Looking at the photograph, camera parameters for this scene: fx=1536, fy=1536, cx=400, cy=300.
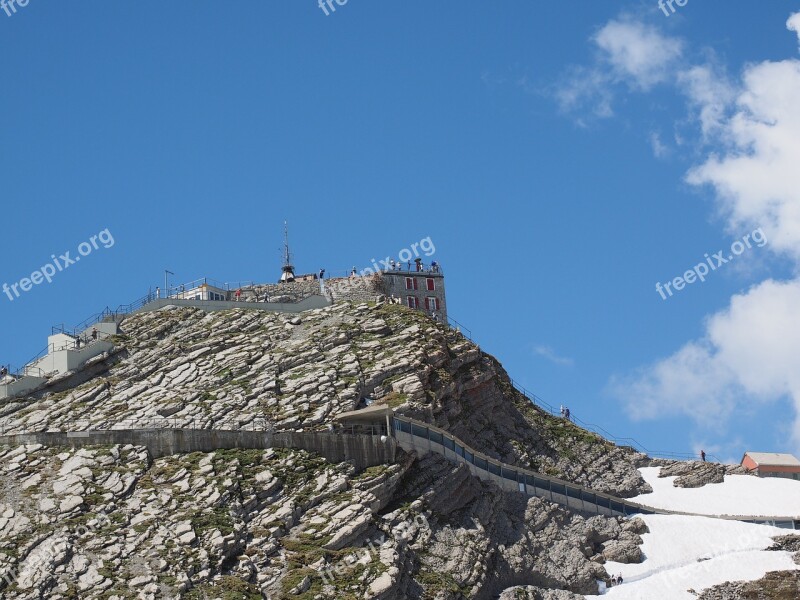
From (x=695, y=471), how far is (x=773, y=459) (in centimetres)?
1017

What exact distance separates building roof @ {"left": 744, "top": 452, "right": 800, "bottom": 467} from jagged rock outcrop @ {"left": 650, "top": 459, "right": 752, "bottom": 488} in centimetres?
307

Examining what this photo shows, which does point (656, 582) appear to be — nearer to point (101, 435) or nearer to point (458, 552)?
point (458, 552)

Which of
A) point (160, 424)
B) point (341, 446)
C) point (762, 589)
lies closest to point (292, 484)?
point (341, 446)

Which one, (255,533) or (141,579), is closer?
(141,579)

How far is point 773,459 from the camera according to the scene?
141m

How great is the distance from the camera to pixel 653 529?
120062 mm

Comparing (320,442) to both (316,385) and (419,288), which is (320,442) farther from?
(419,288)

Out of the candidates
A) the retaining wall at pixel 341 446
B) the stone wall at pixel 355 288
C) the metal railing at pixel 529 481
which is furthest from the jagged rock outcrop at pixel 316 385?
the stone wall at pixel 355 288

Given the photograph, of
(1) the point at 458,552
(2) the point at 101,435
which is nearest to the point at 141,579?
(2) the point at 101,435

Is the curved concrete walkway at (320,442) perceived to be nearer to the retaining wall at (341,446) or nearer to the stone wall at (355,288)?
the retaining wall at (341,446)

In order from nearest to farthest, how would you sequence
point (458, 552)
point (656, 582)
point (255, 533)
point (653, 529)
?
point (255, 533) → point (458, 552) → point (656, 582) → point (653, 529)

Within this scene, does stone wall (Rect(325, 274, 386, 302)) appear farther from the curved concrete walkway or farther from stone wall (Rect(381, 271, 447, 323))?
the curved concrete walkway

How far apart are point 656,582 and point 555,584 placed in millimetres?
7861

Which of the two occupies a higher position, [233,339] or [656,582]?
[233,339]
